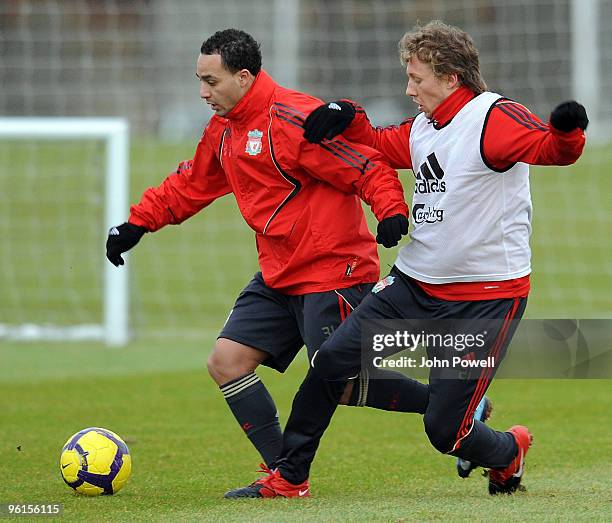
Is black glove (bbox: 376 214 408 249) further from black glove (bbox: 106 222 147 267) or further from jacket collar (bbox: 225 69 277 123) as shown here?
black glove (bbox: 106 222 147 267)

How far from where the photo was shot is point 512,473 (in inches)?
216

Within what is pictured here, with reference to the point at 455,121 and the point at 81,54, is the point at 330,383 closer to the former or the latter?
the point at 455,121

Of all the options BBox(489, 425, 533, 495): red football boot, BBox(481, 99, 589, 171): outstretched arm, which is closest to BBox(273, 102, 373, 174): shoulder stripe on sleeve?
BBox(481, 99, 589, 171): outstretched arm

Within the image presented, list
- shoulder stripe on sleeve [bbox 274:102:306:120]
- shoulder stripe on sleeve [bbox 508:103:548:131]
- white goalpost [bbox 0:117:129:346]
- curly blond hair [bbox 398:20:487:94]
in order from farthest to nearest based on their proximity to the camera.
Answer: white goalpost [bbox 0:117:129:346], shoulder stripe on sleeve [bbox 274:102:306:120], curly blond hair [bbox 398:20:487:94], shoulder stripe on sleeve [bbox 508:103:548:131]

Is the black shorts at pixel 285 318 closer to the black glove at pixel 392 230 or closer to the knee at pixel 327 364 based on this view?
the knee at pixel 327 364

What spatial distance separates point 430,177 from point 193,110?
16.1 metres

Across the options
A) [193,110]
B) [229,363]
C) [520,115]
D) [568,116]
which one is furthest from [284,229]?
[193,110]

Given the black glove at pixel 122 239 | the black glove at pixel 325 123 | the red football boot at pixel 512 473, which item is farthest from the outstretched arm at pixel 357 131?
the red football boot at pixel 512 473

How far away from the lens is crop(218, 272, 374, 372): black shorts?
5.54 meters

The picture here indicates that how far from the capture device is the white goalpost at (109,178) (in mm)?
11055

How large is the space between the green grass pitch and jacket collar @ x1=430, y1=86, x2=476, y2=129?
1.60 metres

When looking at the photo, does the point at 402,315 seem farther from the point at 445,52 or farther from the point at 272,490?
the point at 445,52

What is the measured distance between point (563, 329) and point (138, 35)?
13955mm

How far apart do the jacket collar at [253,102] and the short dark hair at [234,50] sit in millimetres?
83
